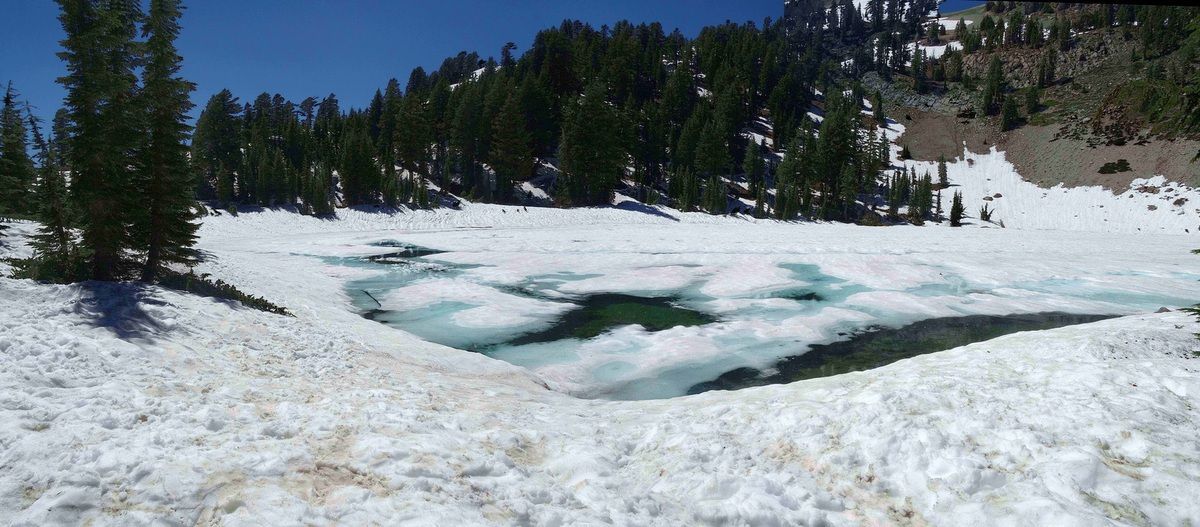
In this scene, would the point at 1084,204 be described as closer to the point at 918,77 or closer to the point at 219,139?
the point at 918,77

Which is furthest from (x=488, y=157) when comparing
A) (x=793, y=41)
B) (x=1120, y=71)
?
(x=793, y=41)

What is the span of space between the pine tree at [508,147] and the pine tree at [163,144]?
47288 mm

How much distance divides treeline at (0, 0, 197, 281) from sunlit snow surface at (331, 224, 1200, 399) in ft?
18.3

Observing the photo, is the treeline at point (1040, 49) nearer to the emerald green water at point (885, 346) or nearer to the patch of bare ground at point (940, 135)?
the patch of bare ground at point (940, 135)

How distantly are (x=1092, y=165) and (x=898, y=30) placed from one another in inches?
4714

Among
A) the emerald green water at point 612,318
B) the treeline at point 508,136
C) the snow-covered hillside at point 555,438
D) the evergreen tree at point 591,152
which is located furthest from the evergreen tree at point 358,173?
the snow-covered hillside at point 555,438

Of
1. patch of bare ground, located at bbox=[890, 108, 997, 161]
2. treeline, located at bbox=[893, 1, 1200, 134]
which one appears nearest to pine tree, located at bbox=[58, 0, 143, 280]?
treeline, located at bbox=[893, 1, 1200, 134]

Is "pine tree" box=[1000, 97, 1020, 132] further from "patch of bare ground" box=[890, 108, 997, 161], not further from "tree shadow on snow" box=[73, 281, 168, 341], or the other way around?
Answer: "tree shadow on snow" box=[73, 281, 168, 341]

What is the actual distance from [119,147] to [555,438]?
13.3 metres

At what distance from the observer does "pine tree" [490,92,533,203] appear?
62219 millimetres

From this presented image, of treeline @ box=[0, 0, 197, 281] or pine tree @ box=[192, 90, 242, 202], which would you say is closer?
treeline @ box=[0, 0, 197, 281]

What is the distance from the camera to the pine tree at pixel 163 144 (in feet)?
48.0

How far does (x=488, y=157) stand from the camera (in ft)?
214

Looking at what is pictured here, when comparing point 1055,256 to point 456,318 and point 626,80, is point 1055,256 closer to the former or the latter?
point 456,318
